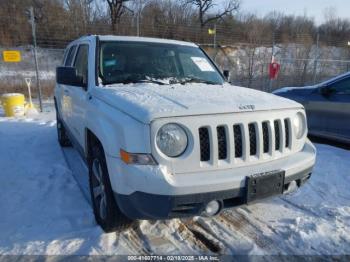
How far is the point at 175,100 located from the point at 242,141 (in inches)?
24.8

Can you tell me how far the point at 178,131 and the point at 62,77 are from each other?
5.67 ft

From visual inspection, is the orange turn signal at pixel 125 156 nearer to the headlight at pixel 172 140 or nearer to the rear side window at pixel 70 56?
the headlight at pixel 172 140

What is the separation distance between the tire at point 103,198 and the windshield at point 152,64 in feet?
2.87

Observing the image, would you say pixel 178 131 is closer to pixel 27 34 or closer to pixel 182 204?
pixel 182 204

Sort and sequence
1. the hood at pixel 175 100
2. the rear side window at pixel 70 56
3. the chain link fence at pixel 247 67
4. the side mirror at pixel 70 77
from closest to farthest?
the hood at pixel 175 100 < the side mirror at pixel 70 77 < the rear side window at pixel 70 56 < the chain link fence at pixel 247 67

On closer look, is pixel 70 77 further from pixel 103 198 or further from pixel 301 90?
pixel 301 90

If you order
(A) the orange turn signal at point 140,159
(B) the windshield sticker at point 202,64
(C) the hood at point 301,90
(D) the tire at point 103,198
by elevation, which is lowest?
(D) the tire at point 103,198

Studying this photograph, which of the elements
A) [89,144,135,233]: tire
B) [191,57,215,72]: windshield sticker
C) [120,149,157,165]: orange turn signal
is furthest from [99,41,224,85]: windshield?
[120,149,157,165]: orange turn signal

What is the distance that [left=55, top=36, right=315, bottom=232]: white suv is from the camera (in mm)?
2338

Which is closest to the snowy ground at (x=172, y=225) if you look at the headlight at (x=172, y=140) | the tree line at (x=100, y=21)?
the headlight at (x=172, y=140)

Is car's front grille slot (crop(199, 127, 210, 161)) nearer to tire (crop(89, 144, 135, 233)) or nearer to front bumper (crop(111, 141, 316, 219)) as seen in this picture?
front bumper (crop(111, 141, 316, 219))

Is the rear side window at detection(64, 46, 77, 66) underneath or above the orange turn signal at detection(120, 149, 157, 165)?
above

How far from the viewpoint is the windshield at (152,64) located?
352 centimetres

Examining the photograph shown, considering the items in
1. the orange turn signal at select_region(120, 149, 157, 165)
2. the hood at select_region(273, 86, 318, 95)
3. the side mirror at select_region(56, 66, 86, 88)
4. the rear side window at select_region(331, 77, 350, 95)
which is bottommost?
the orange turn signal at select_region(120, 149, 157, 165)
